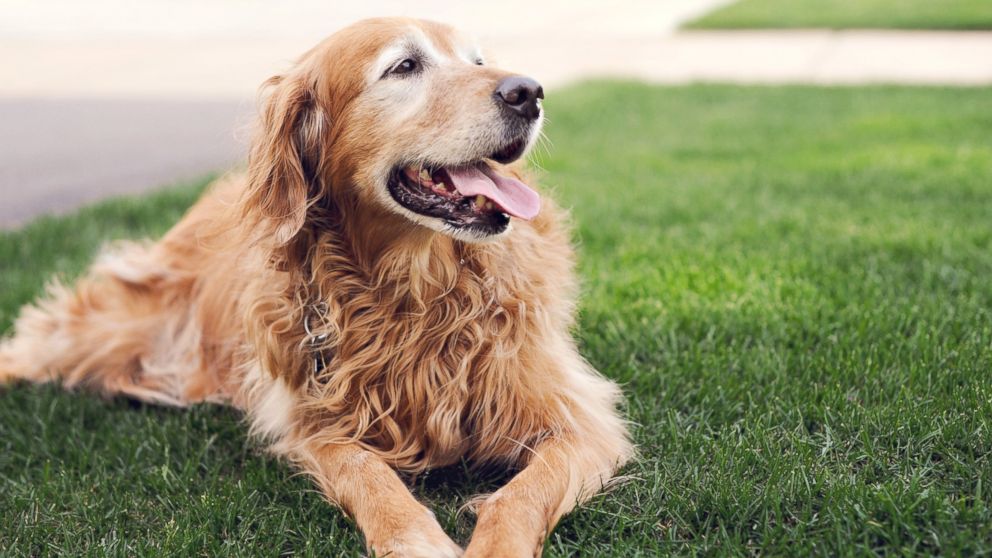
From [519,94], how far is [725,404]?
1.18 meters

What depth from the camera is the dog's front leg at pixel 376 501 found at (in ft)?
7.82

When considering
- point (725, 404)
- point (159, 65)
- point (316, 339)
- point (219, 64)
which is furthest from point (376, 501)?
point (159, 65)

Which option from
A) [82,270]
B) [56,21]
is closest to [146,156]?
[82,270]

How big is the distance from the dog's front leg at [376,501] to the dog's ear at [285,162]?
67 cm

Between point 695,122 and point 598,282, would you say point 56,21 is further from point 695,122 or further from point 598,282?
point 598,282

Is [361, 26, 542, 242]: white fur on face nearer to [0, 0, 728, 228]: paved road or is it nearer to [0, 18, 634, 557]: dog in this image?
[0, 18, 634, 557]: dog

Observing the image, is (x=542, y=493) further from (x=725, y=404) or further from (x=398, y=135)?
(x=398, y=135)

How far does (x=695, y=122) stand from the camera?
8.21m

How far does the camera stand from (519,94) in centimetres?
280

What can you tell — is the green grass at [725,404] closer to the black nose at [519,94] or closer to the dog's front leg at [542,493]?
the dog's front leg at [542,493]

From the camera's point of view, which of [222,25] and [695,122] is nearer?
[695,122]

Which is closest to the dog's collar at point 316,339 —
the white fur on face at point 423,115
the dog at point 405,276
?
the dog at point 405,276

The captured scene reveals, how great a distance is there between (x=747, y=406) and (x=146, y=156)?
6375mm

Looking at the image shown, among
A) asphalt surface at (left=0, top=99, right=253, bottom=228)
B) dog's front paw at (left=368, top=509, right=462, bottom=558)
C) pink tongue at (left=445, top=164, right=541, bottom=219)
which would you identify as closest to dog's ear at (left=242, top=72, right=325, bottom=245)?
pink tongue at (left=445, top=164, right=541, bottom=219)
